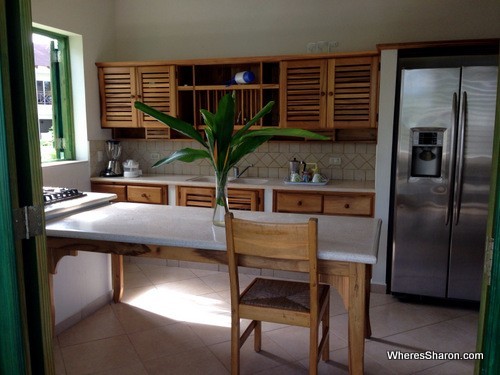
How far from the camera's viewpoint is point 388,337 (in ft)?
9.30

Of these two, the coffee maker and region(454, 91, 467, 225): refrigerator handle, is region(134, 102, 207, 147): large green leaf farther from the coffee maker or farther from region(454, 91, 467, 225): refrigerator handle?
the coffee maker

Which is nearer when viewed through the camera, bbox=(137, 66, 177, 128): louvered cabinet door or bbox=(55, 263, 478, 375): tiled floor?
bbox=(55, 263, 478, 375): tiled floor

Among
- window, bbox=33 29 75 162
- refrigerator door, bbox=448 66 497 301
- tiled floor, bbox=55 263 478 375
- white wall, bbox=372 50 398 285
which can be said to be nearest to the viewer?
tiled floor, bbox=55 263 478 375

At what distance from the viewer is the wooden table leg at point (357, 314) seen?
1.87m

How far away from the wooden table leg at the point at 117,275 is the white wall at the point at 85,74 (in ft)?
0.16

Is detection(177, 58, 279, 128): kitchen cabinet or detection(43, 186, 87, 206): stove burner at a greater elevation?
detection(177, 58, 279, 128): kitchen cabinet

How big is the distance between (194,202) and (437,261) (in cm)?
220

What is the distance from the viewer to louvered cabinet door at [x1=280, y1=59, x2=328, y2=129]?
3.88m

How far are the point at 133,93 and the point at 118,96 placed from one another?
19 cm

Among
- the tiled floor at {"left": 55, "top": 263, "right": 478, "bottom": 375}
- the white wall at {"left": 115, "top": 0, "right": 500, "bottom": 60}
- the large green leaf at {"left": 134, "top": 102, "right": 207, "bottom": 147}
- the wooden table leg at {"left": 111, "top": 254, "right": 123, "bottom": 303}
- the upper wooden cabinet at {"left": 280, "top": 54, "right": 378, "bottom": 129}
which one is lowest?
the tiled floor at {"left": 55, "top": 263, "right": 478, "bottom": 375}

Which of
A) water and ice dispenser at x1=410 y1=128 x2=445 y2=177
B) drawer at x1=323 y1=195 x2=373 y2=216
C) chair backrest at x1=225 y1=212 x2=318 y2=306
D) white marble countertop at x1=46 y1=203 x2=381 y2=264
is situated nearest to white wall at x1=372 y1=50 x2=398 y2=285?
drawer at x1=323 y1=195 x2=373 y2=216

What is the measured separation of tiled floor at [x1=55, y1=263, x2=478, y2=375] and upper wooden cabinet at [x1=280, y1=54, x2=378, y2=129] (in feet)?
5.16

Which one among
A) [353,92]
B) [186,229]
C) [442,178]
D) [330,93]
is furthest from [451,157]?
[186,229]

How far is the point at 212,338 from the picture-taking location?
282 centimetres
